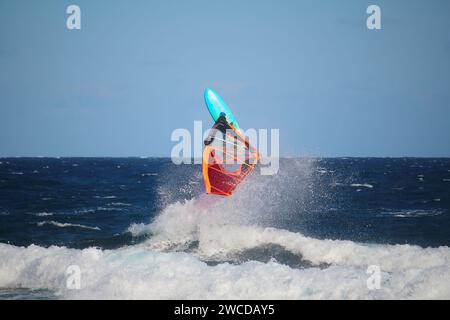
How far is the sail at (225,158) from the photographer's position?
15.7 metres

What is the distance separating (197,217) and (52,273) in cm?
867

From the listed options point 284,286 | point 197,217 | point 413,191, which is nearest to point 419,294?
point 284,286

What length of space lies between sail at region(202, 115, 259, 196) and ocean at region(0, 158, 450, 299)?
109 inches

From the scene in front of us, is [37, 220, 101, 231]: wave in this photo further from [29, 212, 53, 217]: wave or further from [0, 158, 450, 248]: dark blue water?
[29, 212, 53, 217]: wave

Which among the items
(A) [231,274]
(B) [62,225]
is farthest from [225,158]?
(B) [62,225]

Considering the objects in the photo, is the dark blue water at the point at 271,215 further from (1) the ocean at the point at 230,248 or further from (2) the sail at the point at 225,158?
(2) the sail at the point at 225,158

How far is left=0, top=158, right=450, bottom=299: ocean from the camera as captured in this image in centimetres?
1268

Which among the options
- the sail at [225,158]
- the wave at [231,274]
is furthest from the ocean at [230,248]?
the sail at [225,158]

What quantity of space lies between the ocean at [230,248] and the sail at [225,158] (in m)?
2.77

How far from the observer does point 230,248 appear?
19.1m

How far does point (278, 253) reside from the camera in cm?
1820

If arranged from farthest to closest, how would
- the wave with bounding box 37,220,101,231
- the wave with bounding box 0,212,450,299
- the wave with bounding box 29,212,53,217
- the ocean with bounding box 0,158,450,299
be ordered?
the wave with bounding box 29,212,53,217
the wave with bounding box 37,220,101,231
the ocean with bounding box 0,158,450,299
the wave with bounding box 0,212,450,299

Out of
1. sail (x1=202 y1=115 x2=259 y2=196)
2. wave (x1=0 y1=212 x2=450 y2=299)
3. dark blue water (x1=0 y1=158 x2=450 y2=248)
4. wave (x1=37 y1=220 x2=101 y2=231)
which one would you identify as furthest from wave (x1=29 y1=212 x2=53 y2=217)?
sail (x1=202 y1=115 x2=259 y2=196)
